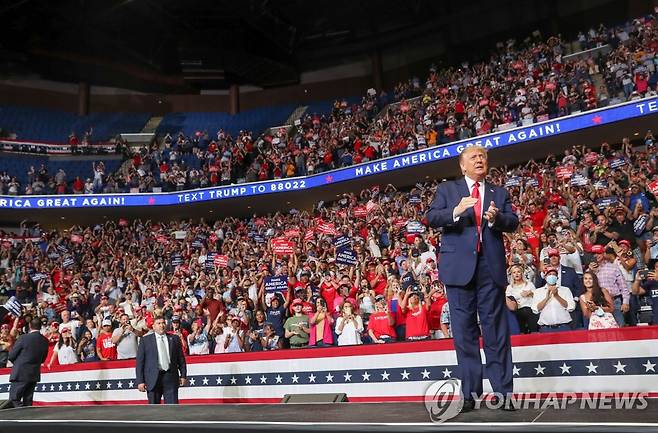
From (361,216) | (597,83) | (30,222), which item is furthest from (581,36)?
(30,222)

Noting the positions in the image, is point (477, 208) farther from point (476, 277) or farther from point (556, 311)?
point (556, 311)

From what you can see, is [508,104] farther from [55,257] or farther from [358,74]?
[55,257]

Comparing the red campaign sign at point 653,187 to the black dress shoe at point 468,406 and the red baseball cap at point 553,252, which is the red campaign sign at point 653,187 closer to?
the red baseball cap at point 553,252

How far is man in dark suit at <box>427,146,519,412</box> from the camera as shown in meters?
3.79

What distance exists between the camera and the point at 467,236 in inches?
155

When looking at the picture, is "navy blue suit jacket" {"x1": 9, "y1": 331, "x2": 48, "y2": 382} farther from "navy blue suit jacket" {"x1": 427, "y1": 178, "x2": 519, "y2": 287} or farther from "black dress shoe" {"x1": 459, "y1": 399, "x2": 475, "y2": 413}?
"black dress shoe" {"x1": 459, "y1": 399, "x2": 475, "y2": 413}

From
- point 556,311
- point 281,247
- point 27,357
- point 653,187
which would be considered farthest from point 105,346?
point 653,187

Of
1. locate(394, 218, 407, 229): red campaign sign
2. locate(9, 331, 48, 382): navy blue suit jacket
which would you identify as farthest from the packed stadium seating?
locate(9, 331, 48, 382): navy blue suit jacket

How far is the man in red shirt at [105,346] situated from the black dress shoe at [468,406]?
29.6 ft

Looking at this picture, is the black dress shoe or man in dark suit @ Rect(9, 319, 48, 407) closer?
the black dress shoe

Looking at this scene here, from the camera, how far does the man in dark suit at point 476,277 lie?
379 cm

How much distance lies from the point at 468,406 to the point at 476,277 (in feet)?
2.61

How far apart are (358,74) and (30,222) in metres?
16.6

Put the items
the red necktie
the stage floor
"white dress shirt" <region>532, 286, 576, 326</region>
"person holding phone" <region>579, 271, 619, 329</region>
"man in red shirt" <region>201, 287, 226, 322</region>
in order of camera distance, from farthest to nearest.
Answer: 1. "man in red shirt" <region>201, 287, 226, 322</region>
2. "white dress shirt" <region>532, 286, 576, 326</region>
3. "person holding phone" <region>579, 271, 619, 329</region>
4. the red necktie
5. the stage floor
